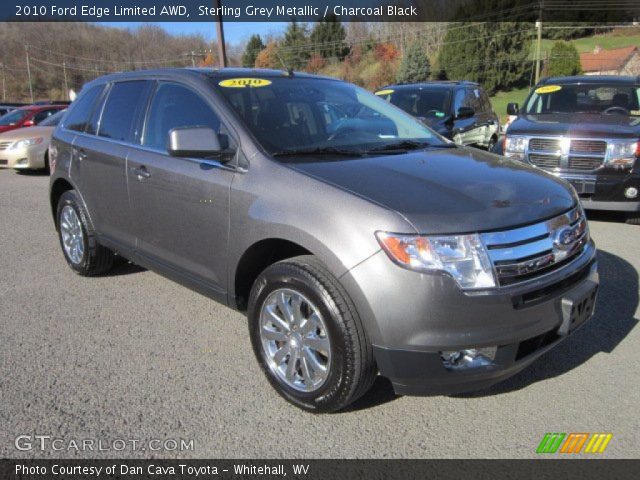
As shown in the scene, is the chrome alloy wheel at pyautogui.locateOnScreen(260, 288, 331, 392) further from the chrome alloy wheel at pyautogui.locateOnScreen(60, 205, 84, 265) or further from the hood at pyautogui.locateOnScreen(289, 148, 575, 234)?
the chrome alloy wheel at pyautogui.locateOnScreen(60, 205, 84, 265)

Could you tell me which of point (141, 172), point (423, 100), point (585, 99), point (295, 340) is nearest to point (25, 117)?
point (423, 100)

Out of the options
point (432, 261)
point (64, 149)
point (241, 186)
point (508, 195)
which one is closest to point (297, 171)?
point (241, 186)

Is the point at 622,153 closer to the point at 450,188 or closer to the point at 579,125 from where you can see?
the point at 579,125

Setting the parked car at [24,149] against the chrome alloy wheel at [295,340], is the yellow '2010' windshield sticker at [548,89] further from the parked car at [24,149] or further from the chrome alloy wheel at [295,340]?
the parked car at [24,149]

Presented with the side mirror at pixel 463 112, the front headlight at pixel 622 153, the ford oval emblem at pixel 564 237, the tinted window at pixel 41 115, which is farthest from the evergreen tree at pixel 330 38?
the ford oval emblem at pixel 564 237

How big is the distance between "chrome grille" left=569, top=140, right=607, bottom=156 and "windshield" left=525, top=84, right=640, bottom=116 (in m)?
1.21

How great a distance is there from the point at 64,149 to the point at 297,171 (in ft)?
10.1

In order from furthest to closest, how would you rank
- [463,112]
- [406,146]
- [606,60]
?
A: 1. [606,60]
2. [463,112]
3. [406,146]

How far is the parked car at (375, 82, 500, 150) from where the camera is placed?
881 cm

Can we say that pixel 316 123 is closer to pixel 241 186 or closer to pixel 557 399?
pixel 241 186

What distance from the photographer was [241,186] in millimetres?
3029

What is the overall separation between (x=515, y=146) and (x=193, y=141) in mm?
5331

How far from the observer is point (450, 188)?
268 centimetres

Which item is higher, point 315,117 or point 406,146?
point 315,117
